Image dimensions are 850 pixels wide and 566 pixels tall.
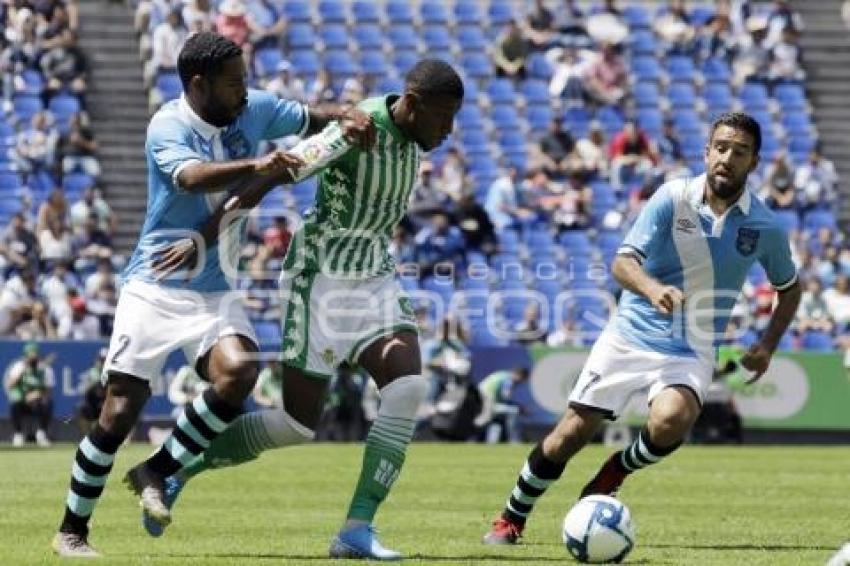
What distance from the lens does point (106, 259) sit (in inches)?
1188

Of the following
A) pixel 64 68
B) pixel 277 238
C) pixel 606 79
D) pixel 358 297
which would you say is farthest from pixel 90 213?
pixel 358 297

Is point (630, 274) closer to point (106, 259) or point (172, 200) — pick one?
point (172, 200)

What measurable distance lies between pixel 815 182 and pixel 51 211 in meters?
12.6

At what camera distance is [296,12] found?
1388 inches

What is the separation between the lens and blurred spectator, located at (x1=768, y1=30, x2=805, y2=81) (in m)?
36.9

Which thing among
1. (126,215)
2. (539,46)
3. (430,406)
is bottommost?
(430,406)

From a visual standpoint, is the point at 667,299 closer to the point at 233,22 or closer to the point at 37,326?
the point at 37,326

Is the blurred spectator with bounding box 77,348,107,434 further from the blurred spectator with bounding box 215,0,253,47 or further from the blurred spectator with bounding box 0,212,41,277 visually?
the blurred spectator with bounding box 215,0,253,47

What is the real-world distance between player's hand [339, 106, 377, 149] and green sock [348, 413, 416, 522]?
1.51 metres

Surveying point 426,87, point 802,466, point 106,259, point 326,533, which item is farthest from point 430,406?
point 426,87

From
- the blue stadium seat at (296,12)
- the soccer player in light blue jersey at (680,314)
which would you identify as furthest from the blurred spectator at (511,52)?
the soccer player in light blue jersey at (680,314)

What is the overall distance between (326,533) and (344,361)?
2039 mm

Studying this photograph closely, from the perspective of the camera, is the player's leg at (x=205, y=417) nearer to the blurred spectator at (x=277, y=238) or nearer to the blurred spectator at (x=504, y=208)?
the blurred spectator at (x=277, y=238)

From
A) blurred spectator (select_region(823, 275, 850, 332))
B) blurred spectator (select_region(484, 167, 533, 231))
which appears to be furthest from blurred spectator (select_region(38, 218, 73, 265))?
blurred spectator (select_region(823, 275, 850, 332))
